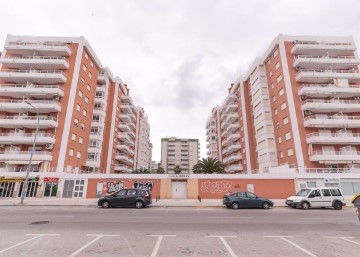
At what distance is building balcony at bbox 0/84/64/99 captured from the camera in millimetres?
33438

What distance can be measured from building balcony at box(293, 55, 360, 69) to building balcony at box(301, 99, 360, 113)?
642cm

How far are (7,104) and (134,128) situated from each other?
37.1m

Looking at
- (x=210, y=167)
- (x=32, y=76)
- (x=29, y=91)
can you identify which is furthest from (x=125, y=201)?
(x=210, y=167)

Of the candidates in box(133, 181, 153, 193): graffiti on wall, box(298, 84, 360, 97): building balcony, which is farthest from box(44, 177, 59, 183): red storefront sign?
box(298, 84, 360, 97): building balcony

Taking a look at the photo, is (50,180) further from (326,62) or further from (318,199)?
(326,62)

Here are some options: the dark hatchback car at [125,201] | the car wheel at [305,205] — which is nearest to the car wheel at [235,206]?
the car wheel at [305,205]

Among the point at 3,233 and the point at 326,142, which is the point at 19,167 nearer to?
the point at 3,233

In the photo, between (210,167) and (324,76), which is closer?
(324,76)

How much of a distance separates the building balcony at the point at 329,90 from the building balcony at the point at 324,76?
4.43 feet

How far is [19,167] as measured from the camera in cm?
3186

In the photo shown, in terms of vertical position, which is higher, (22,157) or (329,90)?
(329,90)

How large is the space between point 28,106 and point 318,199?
1520 inches

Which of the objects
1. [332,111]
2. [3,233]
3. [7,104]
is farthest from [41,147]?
[332,111]

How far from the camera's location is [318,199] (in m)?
19.3
